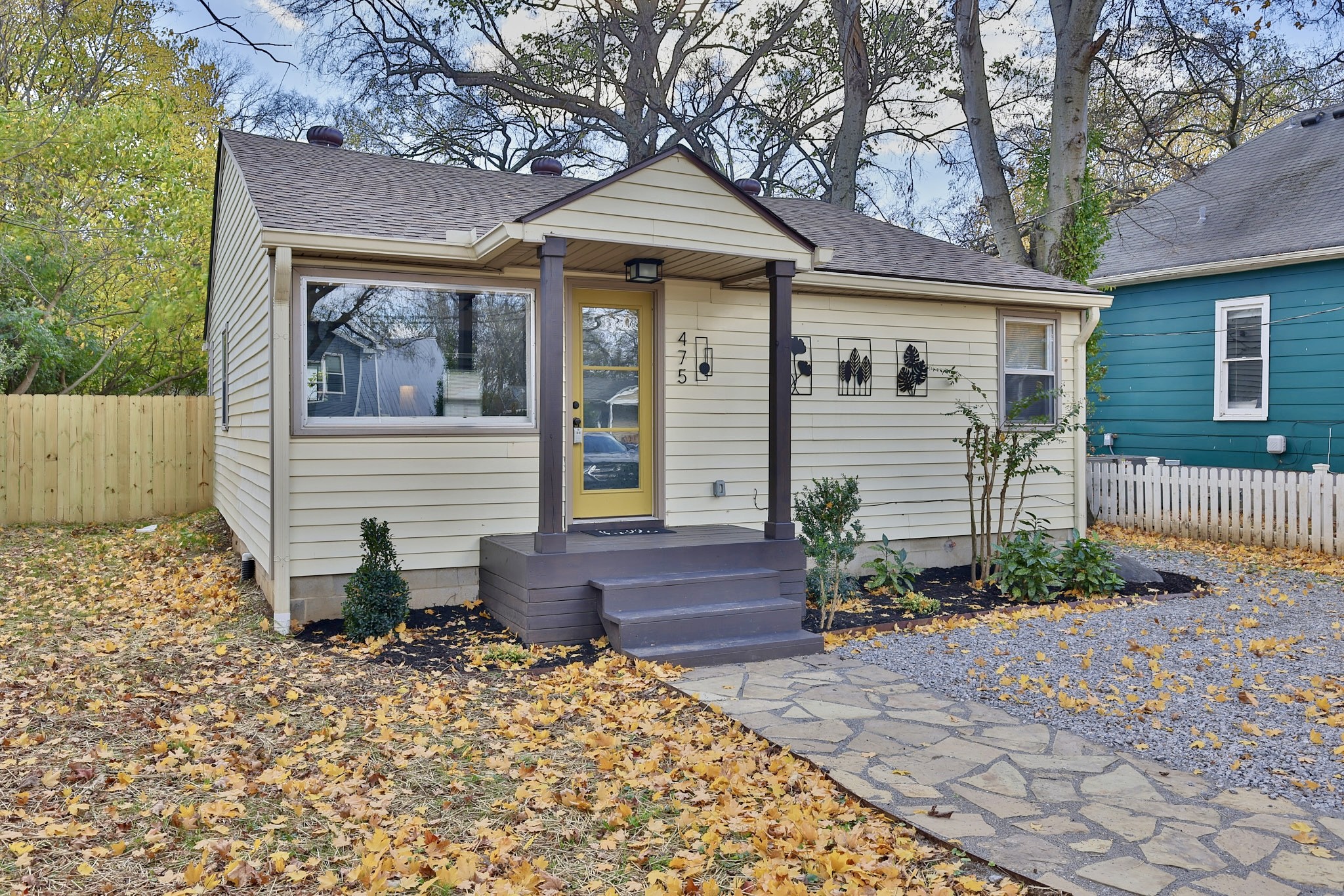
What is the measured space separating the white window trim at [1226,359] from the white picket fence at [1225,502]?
120 cm

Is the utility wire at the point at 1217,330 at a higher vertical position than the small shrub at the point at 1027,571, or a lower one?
higher

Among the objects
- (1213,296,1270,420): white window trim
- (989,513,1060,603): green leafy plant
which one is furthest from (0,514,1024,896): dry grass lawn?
(1213,296,1270,420): white window trim

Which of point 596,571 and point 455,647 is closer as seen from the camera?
point 455,647

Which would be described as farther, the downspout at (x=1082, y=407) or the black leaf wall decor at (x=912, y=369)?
the downspout at (x=1082, y=407)

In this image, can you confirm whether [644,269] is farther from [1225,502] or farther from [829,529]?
[1225,502]

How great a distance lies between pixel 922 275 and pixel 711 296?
2.09 m

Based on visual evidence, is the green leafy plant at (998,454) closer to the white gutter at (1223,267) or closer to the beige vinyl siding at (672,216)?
the beige vinyl siding at (672,216)

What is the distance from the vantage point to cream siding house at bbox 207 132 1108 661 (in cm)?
586

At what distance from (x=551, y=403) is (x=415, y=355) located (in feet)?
4.56

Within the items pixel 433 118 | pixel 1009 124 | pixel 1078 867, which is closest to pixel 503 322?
pixel 1078 867

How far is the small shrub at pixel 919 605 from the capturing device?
7004 mm

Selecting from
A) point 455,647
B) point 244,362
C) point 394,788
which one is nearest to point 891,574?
point 455,647

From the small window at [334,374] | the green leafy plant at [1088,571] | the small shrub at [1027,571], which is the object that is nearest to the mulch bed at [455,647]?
the small window at [334,374]

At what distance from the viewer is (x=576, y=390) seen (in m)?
7.10
